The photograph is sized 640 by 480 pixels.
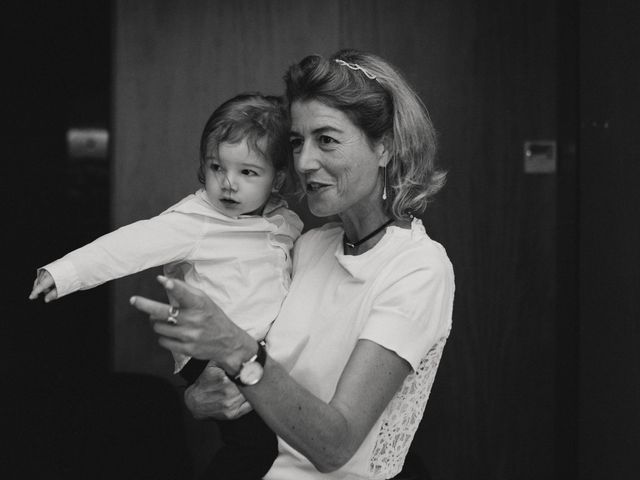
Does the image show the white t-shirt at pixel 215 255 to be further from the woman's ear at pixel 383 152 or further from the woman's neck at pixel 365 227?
the woman's ear at pixel 383 152

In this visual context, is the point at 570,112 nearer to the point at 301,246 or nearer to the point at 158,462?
the point at 301,246

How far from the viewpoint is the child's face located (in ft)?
5.55

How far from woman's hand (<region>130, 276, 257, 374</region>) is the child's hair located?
0.64 meters

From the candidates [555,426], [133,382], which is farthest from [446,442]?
[133,382]

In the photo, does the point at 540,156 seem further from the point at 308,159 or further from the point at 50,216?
the point at 50,216

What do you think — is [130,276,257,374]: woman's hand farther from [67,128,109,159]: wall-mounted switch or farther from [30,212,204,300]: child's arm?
[67,128,109,159]: wall-mounted switch

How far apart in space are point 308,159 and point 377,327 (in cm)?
48

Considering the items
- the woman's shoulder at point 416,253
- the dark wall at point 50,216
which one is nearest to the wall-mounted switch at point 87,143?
the dark wall at point 50,216

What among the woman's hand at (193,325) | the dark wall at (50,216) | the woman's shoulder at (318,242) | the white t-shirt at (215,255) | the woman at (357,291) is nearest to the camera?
the woman's hand at (193,325)

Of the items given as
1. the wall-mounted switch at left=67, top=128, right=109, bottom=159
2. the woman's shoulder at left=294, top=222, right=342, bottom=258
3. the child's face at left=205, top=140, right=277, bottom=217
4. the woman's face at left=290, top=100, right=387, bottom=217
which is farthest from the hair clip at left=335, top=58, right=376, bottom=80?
the wall-mounted switch at left=67, top=128, right=109, bottom=159

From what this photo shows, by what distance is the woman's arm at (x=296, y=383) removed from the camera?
114 cm

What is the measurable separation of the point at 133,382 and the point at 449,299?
1.30m

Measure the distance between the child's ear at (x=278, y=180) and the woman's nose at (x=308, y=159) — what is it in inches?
5.0

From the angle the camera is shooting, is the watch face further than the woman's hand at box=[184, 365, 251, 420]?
No
